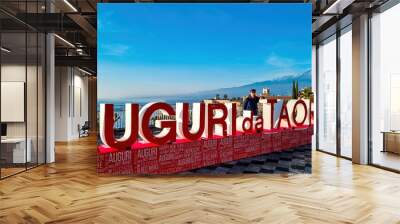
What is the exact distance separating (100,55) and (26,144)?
2.60m

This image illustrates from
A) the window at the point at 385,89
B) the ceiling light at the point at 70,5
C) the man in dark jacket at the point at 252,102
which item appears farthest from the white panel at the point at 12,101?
the window at the point at 385,89

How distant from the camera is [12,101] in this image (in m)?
7.14

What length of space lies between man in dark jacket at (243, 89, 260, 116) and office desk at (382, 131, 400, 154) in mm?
2762

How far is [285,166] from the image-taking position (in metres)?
6.98

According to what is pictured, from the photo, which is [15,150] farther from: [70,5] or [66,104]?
[66,104]

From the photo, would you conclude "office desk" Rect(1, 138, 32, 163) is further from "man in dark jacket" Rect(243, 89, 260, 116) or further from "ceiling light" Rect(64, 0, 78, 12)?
"man in dark jacket" Rect(243, 89, 260, 116)

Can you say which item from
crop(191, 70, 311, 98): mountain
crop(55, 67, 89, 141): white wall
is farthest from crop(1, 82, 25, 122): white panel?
crop(55, 67, 89, 141): white wall

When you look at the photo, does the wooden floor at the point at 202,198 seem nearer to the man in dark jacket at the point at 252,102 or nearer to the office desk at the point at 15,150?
the office desk at the point at 15,150

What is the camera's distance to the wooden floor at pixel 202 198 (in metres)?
4.14

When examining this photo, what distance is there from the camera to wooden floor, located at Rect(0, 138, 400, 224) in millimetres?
4137

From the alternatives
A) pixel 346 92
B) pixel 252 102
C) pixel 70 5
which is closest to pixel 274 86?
pixel 252 102

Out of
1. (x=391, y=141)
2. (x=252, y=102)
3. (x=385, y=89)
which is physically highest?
(x=385, y=89)

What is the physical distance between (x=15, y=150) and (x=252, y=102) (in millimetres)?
4791

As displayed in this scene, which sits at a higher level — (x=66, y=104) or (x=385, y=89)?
(x=385, y=89)
